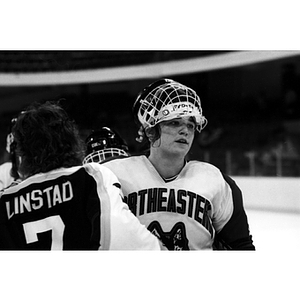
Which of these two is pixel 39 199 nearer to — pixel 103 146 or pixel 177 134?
pixel 177 134

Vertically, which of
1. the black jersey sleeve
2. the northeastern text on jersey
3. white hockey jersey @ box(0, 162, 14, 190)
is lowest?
white hockey jersey @ box(0, 162, 14, 190)

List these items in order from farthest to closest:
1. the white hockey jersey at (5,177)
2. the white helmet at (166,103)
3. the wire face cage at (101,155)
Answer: the white hockey jersey at (5,177) < the wire face cage at (101,155) < the white helmet at (166,103)

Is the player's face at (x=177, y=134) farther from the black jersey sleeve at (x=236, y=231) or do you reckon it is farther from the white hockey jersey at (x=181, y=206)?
the black jersey sleeve at (x=236, y=231)

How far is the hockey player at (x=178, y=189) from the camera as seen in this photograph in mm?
1545

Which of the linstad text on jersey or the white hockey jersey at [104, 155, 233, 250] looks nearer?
the linstad text on jersey

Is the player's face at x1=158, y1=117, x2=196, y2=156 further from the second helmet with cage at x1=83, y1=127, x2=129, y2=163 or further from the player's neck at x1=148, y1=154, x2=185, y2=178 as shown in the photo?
the second helmet with cage at x1=83, y1=127, x2=129, y2=163

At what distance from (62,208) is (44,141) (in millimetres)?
213

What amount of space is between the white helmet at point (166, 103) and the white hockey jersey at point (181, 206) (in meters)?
0.21

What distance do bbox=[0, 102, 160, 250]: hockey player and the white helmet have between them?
0.39m

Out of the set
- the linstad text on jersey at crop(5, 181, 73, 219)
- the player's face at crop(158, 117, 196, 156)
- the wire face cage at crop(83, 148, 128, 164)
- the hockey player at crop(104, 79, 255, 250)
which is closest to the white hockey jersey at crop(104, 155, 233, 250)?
the hockey player at crop(104, 79, 255, 250)

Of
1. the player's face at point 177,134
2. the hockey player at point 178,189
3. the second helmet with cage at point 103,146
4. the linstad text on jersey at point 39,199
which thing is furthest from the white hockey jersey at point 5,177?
the linstad text on jersey at point 39,199

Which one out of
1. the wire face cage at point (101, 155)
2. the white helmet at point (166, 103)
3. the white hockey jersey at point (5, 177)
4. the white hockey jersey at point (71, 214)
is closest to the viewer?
the white hockey jersey at point (71, 214)

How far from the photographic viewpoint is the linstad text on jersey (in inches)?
47.5

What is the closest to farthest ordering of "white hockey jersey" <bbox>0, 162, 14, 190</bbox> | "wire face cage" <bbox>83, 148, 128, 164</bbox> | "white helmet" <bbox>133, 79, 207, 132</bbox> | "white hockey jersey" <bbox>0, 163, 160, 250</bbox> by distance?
"white hockey jersey" <bbox>0, 163, 160, 250</bbox>
"white helmet" <bbox>133, 79, 207, 132</bbox>
"wire face cage" <bbox>83, 148, 128, 164</bbox>
"white hockey jersey" <bbox>0, 162, 14, 190</bbox>
